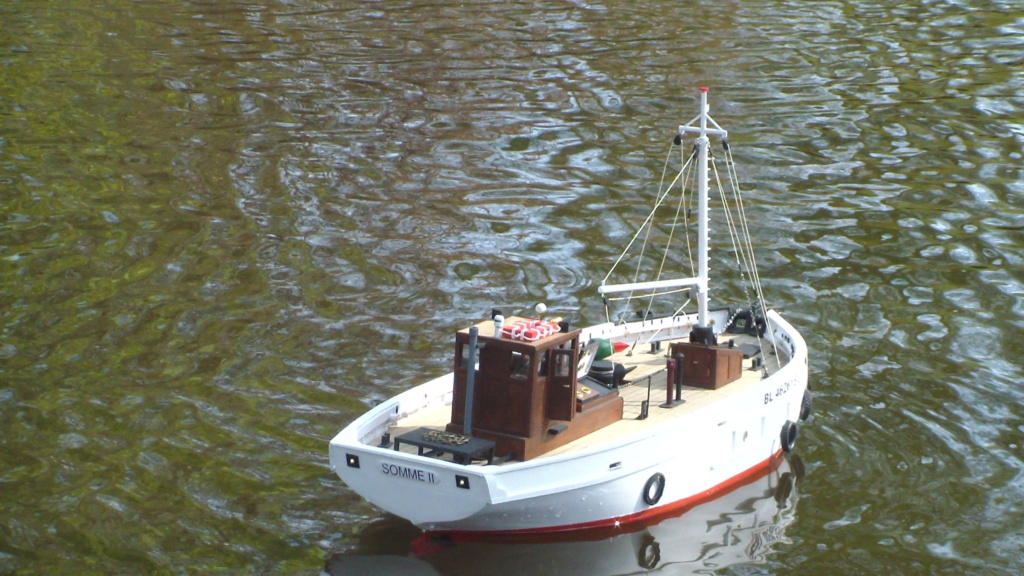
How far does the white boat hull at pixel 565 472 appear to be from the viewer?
1853 centimetres

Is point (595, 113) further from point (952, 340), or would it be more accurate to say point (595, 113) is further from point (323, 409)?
point (323, 409)

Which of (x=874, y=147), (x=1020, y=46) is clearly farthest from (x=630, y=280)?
(x=1020, y=46)

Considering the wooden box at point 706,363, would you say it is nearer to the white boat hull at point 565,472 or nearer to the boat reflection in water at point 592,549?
the white boat hull at point 565,472

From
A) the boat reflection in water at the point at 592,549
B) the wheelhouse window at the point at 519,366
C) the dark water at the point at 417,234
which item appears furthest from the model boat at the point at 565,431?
the dark water at the point at 417,234

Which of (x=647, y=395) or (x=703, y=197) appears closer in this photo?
(x=647, y=395)

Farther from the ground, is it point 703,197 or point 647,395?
point 703,197

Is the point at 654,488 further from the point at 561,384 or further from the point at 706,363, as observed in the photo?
the point at 706,363

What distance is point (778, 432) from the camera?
2227 centimetres

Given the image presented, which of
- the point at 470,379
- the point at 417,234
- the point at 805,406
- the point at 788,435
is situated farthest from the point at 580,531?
the point at 417,234

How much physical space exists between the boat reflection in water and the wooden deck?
1526 mm

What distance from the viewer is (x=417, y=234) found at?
32.4 meters

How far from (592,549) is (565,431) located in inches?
74.1

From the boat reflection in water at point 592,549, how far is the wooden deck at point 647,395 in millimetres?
1526

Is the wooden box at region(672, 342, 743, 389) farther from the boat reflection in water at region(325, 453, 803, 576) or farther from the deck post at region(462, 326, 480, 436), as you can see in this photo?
the deck post at region(462, 326, 480, 436)
